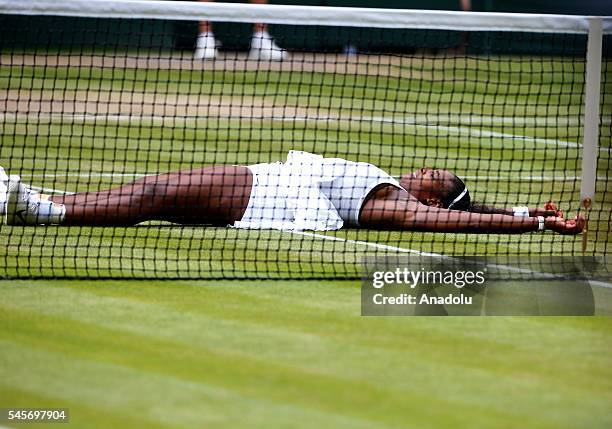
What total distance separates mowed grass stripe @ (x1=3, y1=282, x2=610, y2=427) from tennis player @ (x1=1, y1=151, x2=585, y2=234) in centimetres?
157

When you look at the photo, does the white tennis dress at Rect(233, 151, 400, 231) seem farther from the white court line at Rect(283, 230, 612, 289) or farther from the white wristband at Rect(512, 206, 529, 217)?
the white wristband at Rect(512, 206, 529, 217)

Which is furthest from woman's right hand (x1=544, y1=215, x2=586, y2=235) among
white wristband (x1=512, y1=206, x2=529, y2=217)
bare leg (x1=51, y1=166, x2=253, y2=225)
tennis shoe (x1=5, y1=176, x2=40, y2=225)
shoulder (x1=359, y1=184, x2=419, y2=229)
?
tennis shoe (x1=5, y1=176, x2=40, y2=225)

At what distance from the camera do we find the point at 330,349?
6715 mm

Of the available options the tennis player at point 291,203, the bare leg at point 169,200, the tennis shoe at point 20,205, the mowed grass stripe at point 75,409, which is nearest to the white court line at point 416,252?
the tennis player at point 291,203

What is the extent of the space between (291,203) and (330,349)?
10.5 feet

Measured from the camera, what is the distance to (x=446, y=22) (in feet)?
30.0

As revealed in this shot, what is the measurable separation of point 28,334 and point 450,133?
11.0 m

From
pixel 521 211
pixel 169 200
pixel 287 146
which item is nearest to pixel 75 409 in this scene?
pixel 169 200

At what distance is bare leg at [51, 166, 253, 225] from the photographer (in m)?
9.48

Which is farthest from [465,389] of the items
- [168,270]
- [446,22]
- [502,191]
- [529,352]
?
[502,191]

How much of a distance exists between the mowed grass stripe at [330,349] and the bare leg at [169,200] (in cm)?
151

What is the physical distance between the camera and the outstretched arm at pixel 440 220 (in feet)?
31.2

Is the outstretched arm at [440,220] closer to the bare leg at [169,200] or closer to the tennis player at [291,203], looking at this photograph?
the tennis player at [291,203]

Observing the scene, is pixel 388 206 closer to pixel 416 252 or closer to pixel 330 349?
pixel 416 252
